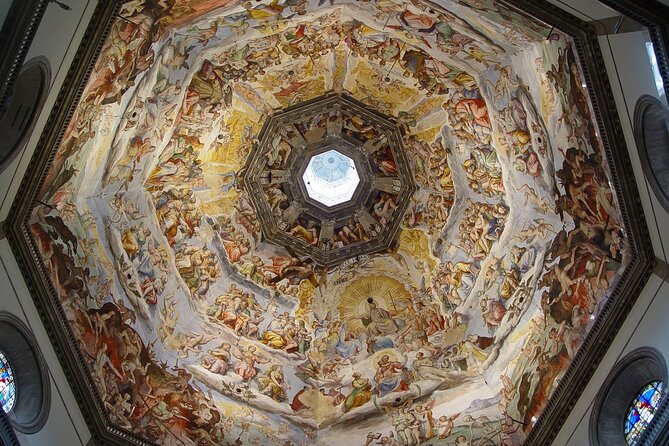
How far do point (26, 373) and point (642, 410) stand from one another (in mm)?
10338

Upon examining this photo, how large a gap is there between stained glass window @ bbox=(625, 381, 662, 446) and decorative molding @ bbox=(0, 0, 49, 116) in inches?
415

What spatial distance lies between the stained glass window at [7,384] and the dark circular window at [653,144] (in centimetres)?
1095

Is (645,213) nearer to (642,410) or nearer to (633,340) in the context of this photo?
(633,340)

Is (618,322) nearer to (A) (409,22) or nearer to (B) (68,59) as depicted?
(A) (409,22)

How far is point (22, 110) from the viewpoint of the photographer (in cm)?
1087

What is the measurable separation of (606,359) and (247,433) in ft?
25.4

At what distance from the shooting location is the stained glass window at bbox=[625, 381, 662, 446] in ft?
35.9

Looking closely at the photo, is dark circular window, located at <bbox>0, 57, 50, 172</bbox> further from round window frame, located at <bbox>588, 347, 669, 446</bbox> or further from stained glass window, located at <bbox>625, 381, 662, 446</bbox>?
stained glass window, located at <bbox>625, 381, 662, 446</bbox>

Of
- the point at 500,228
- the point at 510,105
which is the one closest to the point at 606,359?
the point at 500,228

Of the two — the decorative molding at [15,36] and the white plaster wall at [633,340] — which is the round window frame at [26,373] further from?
the white plaster wall at [633,340]

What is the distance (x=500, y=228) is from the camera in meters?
16.1

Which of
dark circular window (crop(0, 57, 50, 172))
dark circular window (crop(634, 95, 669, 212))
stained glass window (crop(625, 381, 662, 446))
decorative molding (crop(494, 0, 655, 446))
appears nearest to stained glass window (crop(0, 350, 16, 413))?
dark circular window (crop(0, 57, 50, 172))

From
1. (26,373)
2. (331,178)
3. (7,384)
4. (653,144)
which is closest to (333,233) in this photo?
(331,178)

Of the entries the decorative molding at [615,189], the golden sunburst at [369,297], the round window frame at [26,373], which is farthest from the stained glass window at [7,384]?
the decorative molding at [615,189]
